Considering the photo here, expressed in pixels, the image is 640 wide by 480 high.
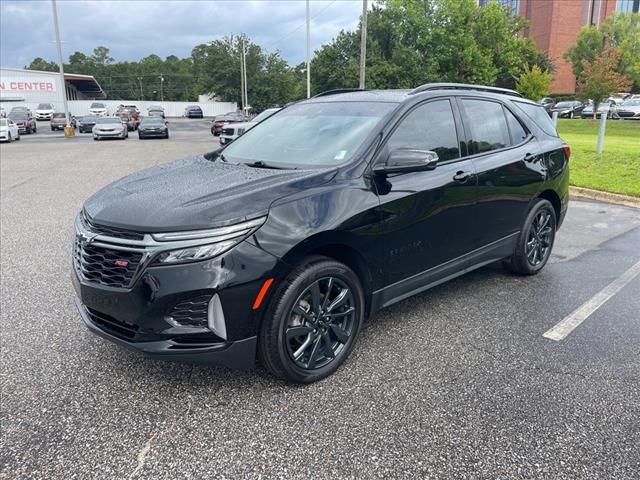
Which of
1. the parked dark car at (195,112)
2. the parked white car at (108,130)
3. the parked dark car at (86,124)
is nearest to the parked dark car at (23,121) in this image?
the parked dark car at (86,124)

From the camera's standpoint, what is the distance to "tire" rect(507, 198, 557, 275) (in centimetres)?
503

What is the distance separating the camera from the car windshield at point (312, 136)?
3.64m

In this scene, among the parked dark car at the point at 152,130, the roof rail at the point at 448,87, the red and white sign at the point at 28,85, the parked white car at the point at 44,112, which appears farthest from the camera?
the red and white sign at the point at 28,85

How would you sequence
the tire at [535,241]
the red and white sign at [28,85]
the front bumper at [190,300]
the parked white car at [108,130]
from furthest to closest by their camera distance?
1. the red and white sign at [28,85]
2. the parked white car at [108,130]
3. the tire at [535,241]
4. the front bumper at [190,300]

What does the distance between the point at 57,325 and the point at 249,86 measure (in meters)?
66.0

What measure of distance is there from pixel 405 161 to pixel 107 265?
76.6 inches

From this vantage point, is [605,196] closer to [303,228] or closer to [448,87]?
[448,87]

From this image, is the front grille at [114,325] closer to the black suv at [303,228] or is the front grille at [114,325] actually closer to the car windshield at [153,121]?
the black suv at [303,228]

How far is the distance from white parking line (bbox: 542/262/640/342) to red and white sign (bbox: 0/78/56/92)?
70163mm

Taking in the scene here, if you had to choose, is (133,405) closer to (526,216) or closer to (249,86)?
(526,216)

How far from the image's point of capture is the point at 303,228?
9.80 ft

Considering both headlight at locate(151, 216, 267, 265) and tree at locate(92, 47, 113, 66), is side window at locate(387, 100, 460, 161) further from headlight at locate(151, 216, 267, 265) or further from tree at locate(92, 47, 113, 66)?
tree at locate(92, 47, 113, 66)

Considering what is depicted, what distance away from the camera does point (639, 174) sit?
1070 centimetres

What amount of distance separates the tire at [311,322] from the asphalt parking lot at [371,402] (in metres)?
0.15
